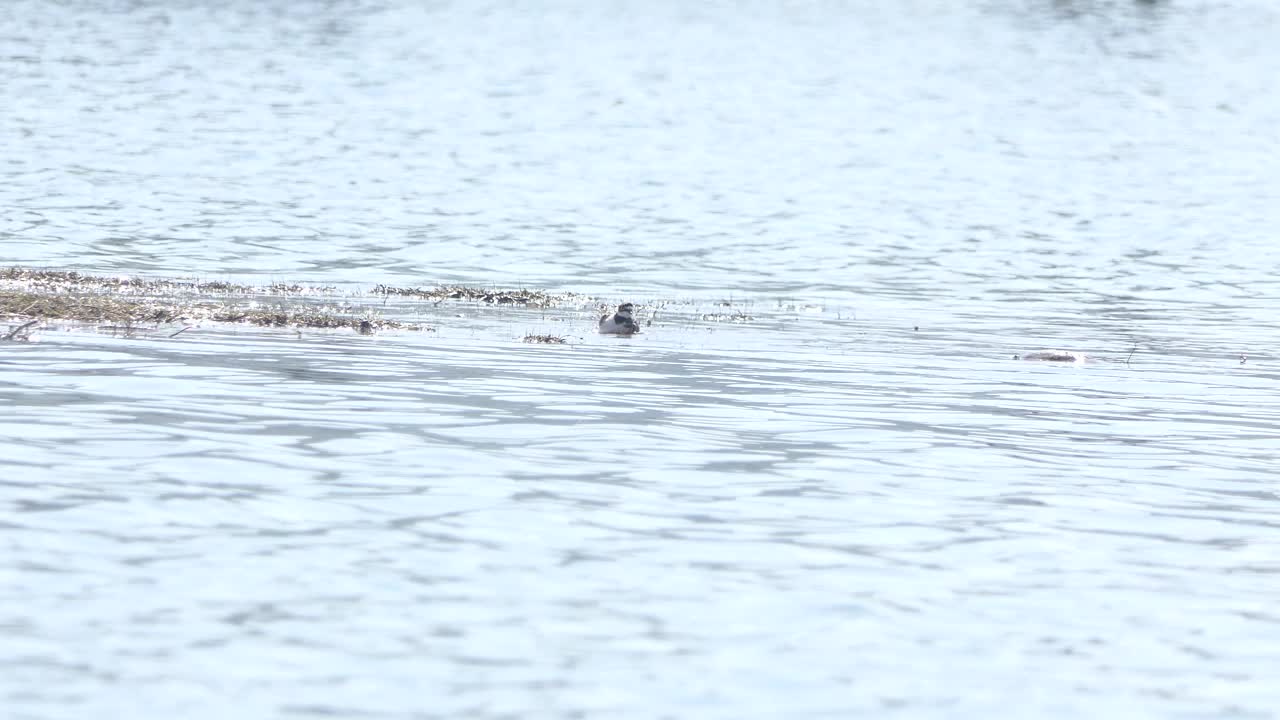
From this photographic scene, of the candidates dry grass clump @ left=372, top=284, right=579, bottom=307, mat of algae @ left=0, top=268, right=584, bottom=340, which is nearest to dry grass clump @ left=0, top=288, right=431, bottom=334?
mat of algae @ left=0, top=268, right=584, bottom=340

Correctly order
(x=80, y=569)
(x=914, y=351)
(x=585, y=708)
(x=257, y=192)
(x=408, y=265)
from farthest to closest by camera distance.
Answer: (x=257, y=192) → (x=408, y=265) → (x=914, y=351) → (x=80, y=569) → (x=585, y=708)

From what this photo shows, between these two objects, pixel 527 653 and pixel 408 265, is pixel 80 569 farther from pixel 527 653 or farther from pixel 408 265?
pixel 408 265

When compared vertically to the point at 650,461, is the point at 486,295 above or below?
above

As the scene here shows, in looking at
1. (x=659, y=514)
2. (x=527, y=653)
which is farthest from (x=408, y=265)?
(x=527, y=653)

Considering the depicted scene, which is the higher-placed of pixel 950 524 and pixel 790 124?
pixel 790 124

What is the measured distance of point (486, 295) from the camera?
109ft

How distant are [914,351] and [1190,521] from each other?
11.3 m

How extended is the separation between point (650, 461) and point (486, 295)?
13.7m

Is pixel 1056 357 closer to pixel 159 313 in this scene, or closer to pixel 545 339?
pixel 545 339

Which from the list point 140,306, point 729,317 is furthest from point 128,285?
point 729,317

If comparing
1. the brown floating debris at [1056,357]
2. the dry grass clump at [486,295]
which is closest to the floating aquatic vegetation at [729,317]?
the dry grass clump at [486,295]

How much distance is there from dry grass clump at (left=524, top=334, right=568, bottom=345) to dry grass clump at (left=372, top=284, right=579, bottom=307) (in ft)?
12.8

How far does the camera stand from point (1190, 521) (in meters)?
18.1

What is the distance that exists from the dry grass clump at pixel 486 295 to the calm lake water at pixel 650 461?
2.28 ft
